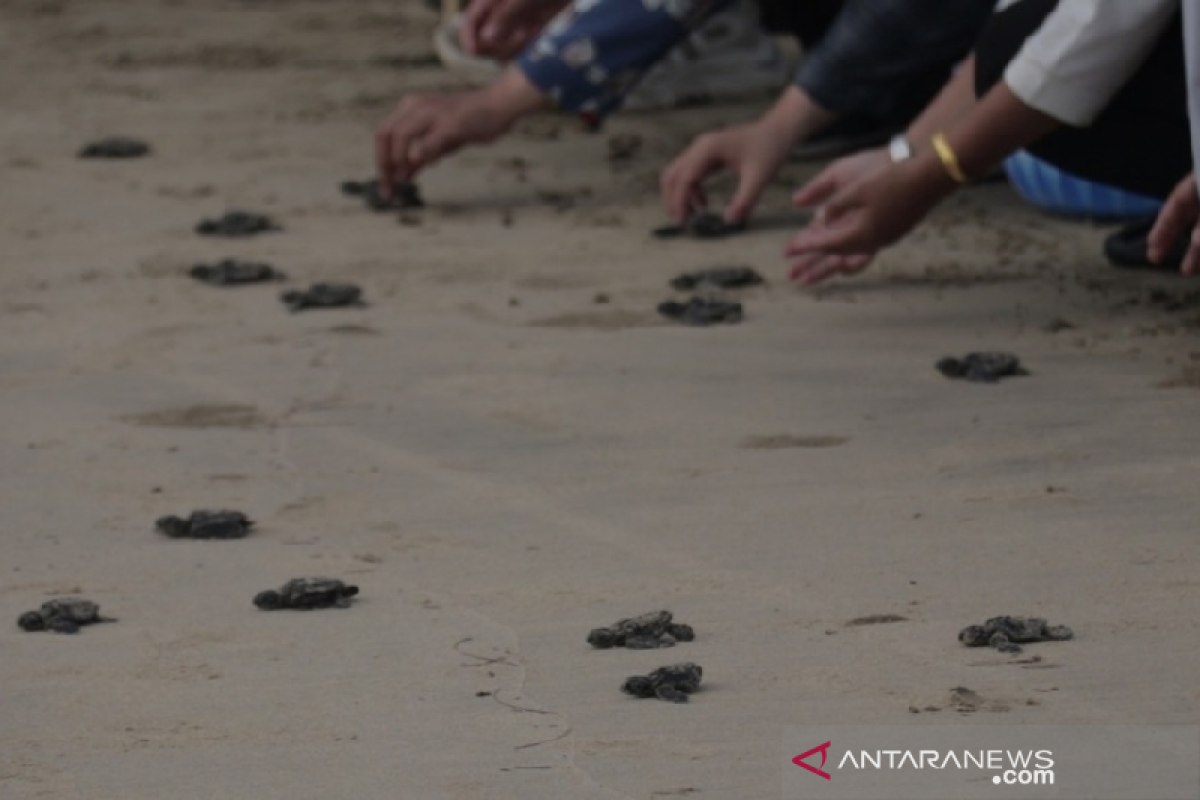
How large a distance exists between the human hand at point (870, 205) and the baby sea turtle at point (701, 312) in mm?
A: 186

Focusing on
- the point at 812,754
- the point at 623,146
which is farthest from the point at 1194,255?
the point at 623,146

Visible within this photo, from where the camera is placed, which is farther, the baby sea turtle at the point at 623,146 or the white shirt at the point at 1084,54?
the baby sea turtle at the point at 623,146

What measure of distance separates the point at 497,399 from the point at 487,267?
0.81m

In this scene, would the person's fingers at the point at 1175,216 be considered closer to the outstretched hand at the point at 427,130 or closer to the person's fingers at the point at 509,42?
the outstretched hand at the point at 427,130

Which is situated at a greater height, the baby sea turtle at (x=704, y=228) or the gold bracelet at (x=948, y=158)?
the gold bracelet at (x=948, y=158)

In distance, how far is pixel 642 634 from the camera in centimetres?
205

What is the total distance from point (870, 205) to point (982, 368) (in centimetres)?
30

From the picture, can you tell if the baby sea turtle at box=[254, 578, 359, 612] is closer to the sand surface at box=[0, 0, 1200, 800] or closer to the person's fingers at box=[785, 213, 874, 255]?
the sand surface at box=[0, 0, 1200, 800]

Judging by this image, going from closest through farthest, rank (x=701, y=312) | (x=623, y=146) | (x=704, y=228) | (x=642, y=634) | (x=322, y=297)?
(x=642, y=634) → (x=701, y=312) → (x=322, y=297) → (x=704, y=228) → (x=623, y=146)

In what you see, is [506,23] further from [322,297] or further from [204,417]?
[204,417]

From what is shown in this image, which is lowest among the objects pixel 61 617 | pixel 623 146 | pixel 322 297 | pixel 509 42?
pixel 61 617

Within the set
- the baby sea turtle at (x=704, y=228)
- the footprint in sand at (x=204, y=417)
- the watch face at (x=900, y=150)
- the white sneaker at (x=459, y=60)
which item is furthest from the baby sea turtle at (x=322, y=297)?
the white sneaker at (x=459, y=60)

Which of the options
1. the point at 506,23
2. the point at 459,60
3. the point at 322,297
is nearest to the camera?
the point at 322,297

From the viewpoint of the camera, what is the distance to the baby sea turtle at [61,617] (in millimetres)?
2148
